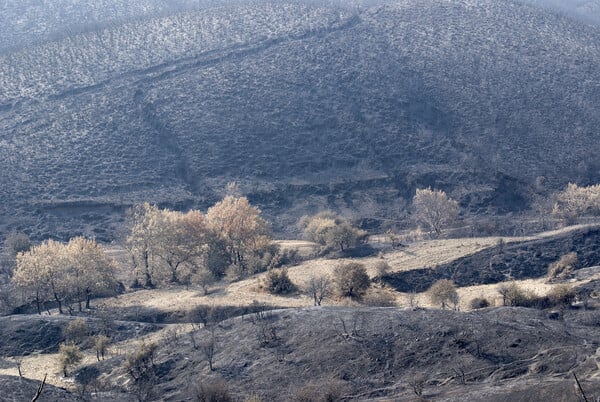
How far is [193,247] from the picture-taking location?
57188mm

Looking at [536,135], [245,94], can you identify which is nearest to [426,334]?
[536,135]

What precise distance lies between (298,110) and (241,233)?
31676 mm

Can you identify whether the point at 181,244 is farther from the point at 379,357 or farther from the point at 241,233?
the point at 379,357

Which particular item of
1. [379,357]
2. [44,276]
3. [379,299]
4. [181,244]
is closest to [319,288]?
[379,299]

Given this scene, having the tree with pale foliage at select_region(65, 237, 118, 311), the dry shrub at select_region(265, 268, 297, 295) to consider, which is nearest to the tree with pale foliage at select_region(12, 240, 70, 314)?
the tree with pale foliage at select_region(65, 237, 118, 311)

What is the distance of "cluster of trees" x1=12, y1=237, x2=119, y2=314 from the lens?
49281 millimetres

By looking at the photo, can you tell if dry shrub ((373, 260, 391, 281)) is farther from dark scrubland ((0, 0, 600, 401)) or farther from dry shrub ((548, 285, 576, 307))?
dry shrub ((548, 285, 576, 307))

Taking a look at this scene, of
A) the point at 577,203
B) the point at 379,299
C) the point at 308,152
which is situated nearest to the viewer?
the point at 379,299

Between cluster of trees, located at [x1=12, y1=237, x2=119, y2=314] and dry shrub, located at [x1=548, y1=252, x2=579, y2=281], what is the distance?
24.9 metres

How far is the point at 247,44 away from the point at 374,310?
2522 inches

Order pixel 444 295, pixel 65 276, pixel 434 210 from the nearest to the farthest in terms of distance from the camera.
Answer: pixel 444 295
pixel 65 276
pixel 434 210

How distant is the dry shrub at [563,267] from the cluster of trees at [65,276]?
24927 millimetres

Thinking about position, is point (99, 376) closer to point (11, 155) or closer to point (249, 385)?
point (249, 385)

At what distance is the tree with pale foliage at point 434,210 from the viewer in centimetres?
6588
